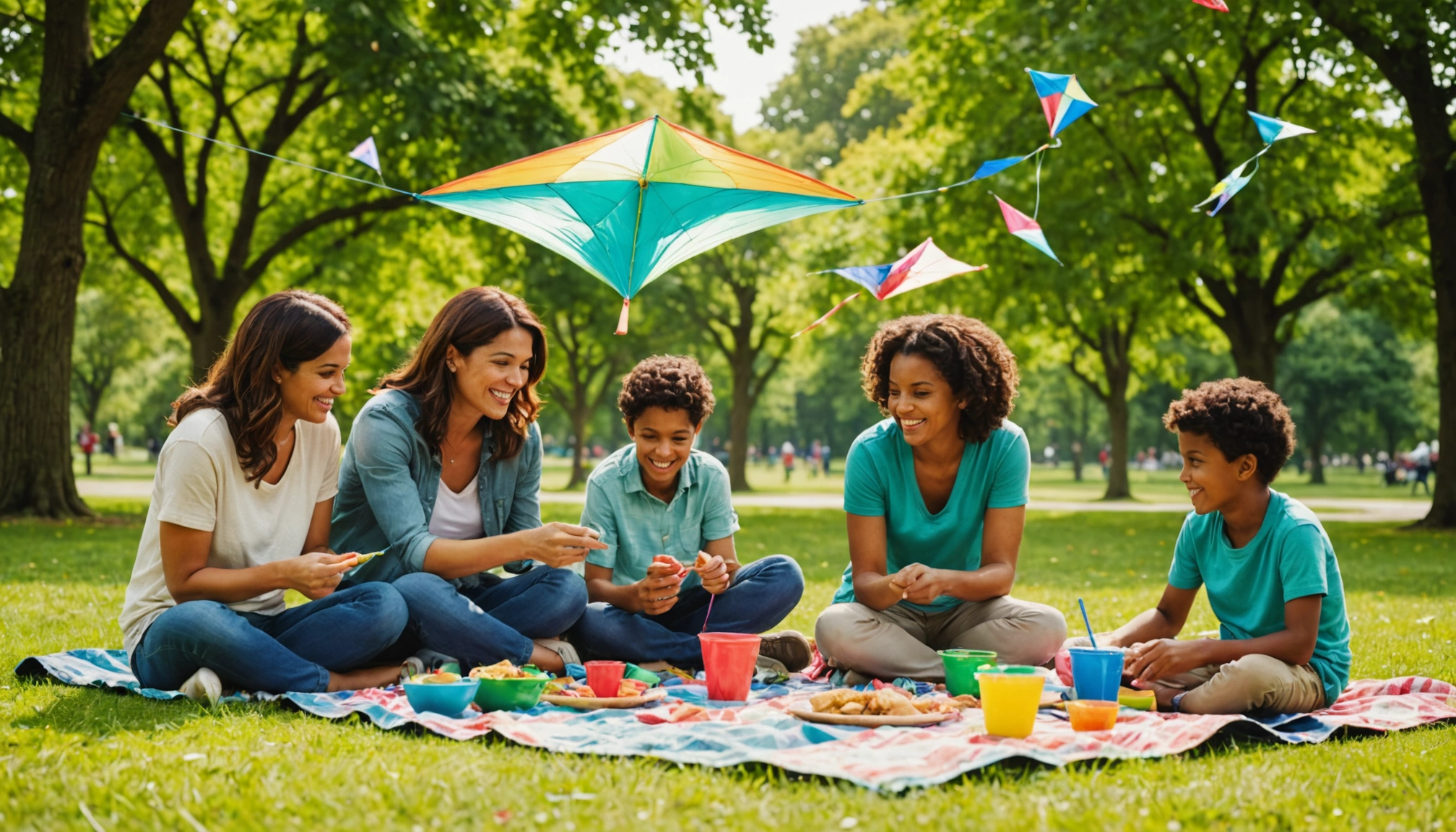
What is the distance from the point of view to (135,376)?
49.3 metres

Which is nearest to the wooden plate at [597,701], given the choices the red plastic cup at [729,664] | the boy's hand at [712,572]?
the red plastic cup at [729,664]

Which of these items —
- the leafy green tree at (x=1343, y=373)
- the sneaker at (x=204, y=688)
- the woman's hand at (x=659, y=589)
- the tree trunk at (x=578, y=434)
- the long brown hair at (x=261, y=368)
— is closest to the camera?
the sneaker at (x=204, y=688)

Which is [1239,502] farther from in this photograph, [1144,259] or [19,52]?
[19,52]

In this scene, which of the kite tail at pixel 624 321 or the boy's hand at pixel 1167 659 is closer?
the boy's hand at pixel 1167 659

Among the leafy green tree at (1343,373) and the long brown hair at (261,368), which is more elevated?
the leafy green tree at (1343,373)

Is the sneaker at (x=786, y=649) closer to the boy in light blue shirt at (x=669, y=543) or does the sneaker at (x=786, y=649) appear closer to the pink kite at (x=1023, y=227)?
the boy in light blue shirt at (x=669, y=543)

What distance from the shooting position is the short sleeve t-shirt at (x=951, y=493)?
4598 mm

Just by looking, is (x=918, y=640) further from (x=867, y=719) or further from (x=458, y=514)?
(x=458, y=514)

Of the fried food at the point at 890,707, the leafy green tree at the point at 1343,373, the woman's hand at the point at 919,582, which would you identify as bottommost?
the fried food at the point at 890,707

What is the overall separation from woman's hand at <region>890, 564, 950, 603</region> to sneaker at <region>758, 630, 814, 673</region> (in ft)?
2.81

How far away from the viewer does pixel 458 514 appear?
4.70m

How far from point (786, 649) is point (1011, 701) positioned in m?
1.70

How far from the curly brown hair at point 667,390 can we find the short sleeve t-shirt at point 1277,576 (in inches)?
76.0

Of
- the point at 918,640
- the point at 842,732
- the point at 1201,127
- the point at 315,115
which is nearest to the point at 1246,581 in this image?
the point at 918,640
